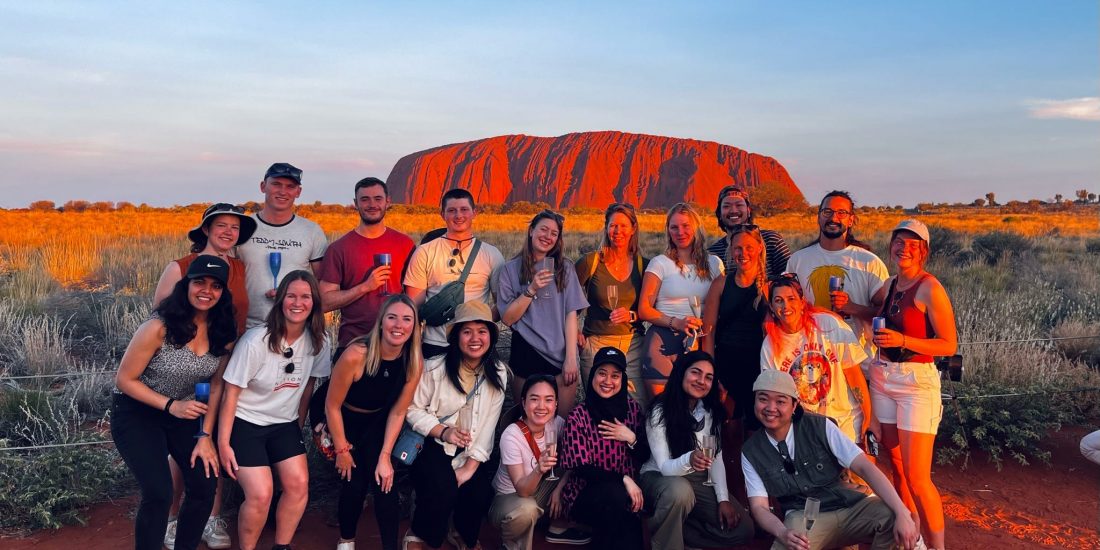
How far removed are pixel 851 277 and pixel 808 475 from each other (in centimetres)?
135

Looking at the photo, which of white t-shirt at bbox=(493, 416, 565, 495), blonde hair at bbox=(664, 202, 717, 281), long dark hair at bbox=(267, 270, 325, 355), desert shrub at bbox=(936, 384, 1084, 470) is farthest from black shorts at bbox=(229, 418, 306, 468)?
desert shrub at bbox=(936, 384, 1084, 470)

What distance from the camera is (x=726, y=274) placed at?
182 inches

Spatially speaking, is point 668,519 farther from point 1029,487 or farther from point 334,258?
point 1029,487

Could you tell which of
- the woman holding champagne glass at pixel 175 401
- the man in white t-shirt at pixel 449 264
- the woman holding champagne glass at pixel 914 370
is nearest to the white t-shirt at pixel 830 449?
the woman holding champagne glass at pixel 914 370

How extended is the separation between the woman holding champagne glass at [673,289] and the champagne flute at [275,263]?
2227mm

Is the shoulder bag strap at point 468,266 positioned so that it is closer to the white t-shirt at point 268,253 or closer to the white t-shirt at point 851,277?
the white t-shirt at point 268,253

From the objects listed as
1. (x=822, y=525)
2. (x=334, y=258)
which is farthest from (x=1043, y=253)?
(x=334, y=258)

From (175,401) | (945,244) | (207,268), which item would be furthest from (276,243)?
(945,244)

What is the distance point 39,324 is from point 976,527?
373 inches

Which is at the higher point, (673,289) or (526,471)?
(673,289)

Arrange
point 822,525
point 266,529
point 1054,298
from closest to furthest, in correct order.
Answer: point 822,525
point 266,529
point 1054,298

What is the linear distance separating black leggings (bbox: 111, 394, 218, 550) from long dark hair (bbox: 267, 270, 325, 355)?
1.97 ft

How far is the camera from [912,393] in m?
4.01

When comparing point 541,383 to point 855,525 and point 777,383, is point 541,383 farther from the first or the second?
point 855,525
